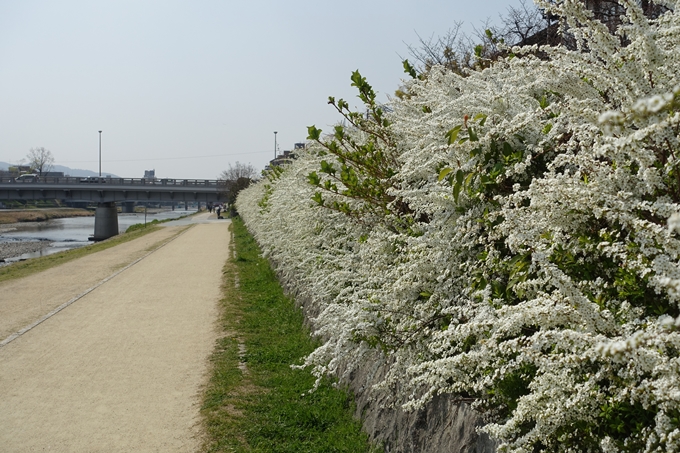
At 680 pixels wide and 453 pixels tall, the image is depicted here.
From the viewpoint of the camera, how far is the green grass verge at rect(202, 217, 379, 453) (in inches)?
182

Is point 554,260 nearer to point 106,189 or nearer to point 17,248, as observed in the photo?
point 17,248

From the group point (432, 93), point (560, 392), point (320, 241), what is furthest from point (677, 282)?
point (320, 241)

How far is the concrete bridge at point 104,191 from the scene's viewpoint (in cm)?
4831

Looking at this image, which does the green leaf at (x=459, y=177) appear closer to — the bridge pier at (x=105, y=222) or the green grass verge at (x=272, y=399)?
the green grass verge at (x=272, y=399)

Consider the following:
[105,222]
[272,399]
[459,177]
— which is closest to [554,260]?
[459,177]

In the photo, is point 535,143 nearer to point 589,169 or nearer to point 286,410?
point 589,169

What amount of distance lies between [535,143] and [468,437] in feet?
5.38

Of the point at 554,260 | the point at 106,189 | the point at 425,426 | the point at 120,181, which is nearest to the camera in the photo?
the point at 554,260

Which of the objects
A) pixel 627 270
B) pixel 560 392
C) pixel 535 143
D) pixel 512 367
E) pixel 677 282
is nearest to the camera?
pixel 677 282

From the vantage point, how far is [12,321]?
9.44 m

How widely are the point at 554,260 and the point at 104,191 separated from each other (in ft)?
177

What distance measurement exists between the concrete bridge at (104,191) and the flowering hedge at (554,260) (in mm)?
45799

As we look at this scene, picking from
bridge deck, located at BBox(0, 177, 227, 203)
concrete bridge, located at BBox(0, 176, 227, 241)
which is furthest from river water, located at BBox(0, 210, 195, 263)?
bridge deck, located at BBox(0, 177, 227, 203)

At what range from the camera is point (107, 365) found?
689 cm
